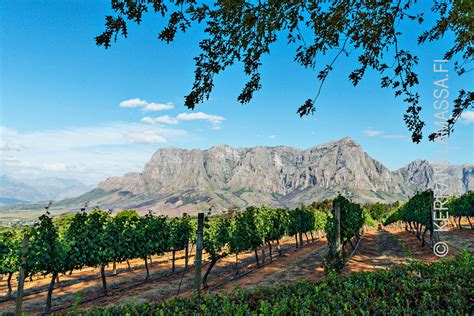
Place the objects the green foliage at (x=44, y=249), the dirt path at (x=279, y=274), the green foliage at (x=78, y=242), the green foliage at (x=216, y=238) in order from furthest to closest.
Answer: the green foliage at (x=216, y=238), the dirt path at (x=279, y=274), the green foliage at (x=78, y=242), the green foliage at (x=44, y=249)

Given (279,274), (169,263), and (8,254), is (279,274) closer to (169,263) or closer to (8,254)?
(169,263)

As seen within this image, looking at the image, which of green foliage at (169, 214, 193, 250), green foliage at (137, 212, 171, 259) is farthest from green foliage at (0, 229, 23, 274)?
green foliage at (169, 214, 193, 250)

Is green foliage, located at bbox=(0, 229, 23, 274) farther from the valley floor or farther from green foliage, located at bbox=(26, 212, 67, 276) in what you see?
green foliage, located at bbox=(26, 212, 67, 276)

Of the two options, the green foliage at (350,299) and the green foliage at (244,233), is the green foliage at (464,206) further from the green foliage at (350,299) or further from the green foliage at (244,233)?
the green foliage at (350,299)

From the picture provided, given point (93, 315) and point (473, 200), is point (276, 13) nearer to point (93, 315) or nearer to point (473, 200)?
point (93, 315)

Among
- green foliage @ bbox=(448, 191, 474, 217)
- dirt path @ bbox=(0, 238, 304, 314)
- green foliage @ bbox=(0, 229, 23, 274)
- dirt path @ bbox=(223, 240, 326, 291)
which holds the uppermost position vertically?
green foliage @ bbox=(448, 191, 474, 217)

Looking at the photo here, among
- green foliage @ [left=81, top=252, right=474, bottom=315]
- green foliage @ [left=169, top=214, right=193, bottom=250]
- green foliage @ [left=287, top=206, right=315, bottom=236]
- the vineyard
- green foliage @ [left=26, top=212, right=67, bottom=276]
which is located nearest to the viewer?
green foliage @ [left=81, top=252, right=474, bottom=315]

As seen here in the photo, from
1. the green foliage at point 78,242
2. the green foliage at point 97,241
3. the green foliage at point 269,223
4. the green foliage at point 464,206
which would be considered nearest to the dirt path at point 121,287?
the green foliage at point 78,242

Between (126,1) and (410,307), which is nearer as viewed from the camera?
(410,307)

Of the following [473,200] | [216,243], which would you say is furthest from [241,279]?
[473,200]

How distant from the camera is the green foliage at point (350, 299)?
3.88 meters

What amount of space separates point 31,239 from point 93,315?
1189 cm

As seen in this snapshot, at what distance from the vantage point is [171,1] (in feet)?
14.8

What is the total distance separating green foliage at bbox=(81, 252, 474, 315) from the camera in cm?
388
